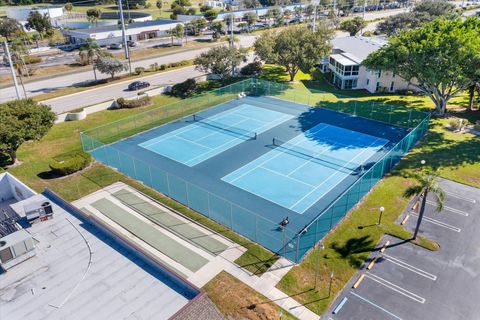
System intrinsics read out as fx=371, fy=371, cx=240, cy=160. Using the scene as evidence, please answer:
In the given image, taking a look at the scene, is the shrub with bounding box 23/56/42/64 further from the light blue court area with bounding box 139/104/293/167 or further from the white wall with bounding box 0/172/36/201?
the white wall with bounding box 0/172/36/201

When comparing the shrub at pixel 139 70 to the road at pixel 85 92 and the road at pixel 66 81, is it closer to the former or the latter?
the road at pixel 85 92

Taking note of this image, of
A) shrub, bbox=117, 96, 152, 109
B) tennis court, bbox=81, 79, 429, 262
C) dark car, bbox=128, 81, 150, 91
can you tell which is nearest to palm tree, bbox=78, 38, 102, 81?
dark car, bbox=128, 81, 150, 91

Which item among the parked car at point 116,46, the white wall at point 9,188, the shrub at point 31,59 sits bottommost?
the white wall at point 9,188

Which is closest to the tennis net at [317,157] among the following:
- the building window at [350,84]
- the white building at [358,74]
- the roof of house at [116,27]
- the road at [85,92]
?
the white building at [358,74]

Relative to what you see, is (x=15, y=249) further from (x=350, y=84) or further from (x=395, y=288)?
(x=350, y=84)

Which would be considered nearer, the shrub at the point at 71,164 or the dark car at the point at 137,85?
the shrub at the point at 71,164

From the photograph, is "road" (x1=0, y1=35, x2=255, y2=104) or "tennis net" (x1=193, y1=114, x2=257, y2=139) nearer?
"tennis net" (x1=193, y1=114, x2=257, y2=139)

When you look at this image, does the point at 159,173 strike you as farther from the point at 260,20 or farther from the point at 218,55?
the point at 260,20
